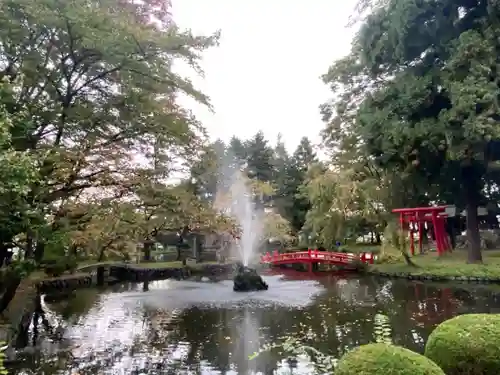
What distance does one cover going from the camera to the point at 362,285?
63.2 feet

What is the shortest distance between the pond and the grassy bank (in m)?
1.62

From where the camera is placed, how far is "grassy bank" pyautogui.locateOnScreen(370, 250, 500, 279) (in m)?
18.0

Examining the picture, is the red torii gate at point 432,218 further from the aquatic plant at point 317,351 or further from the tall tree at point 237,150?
the tall tree at point 237,150

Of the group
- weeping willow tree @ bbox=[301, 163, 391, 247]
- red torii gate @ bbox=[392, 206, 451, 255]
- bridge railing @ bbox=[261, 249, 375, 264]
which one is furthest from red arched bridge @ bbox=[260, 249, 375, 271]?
red torii gate @ bbox=[392, 206, 451, 255]

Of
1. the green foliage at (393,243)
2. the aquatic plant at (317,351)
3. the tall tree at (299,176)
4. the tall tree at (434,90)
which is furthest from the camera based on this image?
the tall tree at (299,176)

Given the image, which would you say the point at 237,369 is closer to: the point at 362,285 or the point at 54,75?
the point at 54,75

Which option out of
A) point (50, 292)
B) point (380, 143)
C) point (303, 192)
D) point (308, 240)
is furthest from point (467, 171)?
point (50, 292)

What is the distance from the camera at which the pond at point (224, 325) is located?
24.5 ft

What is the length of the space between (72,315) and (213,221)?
590 cm

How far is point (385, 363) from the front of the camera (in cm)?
365

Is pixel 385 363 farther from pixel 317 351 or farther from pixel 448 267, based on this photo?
pixel 448 267

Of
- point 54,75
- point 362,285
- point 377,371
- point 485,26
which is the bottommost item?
point 362,285

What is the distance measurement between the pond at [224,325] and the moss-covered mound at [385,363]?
3.24 meters

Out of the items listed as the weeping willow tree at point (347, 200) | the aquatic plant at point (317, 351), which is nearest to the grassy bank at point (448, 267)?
the weeping willow tree at point (347, 200)
